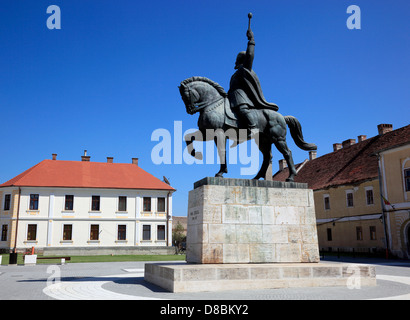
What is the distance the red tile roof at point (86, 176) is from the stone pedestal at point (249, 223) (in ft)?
102

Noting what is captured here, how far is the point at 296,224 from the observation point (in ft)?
33.0

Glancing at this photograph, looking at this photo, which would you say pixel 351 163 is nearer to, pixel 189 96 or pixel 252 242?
pixel 252 242

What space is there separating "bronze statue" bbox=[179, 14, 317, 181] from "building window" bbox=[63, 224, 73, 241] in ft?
103

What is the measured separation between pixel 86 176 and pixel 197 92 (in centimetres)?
3305

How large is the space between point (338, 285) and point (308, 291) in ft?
4.47

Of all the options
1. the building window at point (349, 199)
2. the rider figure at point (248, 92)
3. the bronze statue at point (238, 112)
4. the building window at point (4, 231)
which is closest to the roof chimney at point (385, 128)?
the building window at point (349, 199)

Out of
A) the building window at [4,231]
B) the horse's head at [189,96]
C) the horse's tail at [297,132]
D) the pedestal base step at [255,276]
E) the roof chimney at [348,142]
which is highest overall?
the roof chimney at [348,142]

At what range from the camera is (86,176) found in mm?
40625

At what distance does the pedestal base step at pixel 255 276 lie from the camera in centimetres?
797

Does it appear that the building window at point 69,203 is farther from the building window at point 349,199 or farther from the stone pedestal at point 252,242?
the stone pedestal at point 252,242

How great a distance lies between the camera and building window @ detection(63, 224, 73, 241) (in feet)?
125

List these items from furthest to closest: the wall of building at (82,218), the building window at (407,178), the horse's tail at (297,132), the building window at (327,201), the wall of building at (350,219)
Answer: the wall of building at (82,218) → the building window at (327,201) → the wall of building at (350,219) → the building window at (407,178) → the horse's tail at (297,132)
